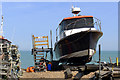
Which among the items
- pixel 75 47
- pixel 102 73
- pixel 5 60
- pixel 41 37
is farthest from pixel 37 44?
pixel 102 73

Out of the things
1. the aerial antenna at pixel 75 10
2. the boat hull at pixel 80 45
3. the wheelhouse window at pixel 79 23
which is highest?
the aerial antenna at pixel 75 10

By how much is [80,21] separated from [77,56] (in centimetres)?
365

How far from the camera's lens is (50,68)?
1822 cm

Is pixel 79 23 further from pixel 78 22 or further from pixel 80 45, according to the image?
pixel 80 45

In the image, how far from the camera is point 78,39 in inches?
645

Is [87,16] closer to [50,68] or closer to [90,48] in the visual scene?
[90,48]

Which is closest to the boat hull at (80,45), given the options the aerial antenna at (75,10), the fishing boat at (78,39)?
the fishing boat at (78,39)

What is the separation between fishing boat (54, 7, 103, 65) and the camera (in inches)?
642

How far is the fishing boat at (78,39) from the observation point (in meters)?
16.3

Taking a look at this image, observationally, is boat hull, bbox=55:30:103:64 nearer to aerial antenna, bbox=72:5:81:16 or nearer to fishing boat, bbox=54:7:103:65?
fishing boat, bbox=54:7:103:65

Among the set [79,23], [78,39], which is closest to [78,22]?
[79,23]

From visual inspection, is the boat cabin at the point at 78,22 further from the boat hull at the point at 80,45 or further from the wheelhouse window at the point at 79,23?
the boat hull at the point at 80,45

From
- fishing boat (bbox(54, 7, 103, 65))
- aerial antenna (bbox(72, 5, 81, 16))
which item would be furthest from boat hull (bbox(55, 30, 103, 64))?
aerial antenna (bbox(72, 5, 81, 16))

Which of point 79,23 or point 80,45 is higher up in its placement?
point 79,23
